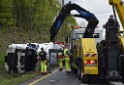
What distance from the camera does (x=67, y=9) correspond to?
71.8ft

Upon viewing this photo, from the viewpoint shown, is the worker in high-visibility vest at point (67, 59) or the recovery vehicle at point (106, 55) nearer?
the recovery vehicle at point (106, 55)

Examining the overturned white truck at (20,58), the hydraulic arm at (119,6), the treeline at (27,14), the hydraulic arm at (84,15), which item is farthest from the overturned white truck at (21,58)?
the treeline at (27,14)

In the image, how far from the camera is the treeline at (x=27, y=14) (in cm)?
5766

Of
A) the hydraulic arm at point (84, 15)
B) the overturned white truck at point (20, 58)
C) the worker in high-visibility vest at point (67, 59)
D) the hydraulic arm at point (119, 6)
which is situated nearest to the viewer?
the hydraulic arm at point (119, 6)

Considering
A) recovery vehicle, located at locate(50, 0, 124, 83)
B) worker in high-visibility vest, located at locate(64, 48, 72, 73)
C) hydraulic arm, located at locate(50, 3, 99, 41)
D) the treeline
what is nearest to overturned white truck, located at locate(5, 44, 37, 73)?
worker in high-visibility vest, located at locate(64, 48, 72, 73)

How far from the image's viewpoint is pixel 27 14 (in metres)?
66.7

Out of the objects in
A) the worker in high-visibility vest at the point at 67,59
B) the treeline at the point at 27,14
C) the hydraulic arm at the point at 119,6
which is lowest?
the worker in high-visibility vest at the point at 67,59

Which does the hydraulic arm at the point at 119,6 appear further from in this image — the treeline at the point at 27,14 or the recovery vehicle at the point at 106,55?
the treeline at the point at 27,14

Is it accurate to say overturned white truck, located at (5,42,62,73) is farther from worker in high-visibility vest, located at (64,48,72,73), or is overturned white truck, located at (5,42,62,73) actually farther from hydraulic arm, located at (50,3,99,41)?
hydraulic arm, located at (50,3,99,41)

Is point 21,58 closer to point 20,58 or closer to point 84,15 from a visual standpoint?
A: point 20,58

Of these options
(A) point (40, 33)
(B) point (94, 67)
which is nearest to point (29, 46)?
(B) point (94, 67)

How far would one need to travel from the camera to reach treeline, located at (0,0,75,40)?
57.7 meters

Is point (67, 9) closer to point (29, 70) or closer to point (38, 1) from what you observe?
point (29, 70)

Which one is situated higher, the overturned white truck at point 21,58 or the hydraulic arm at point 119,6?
the hydraulic arm at point 119,6
